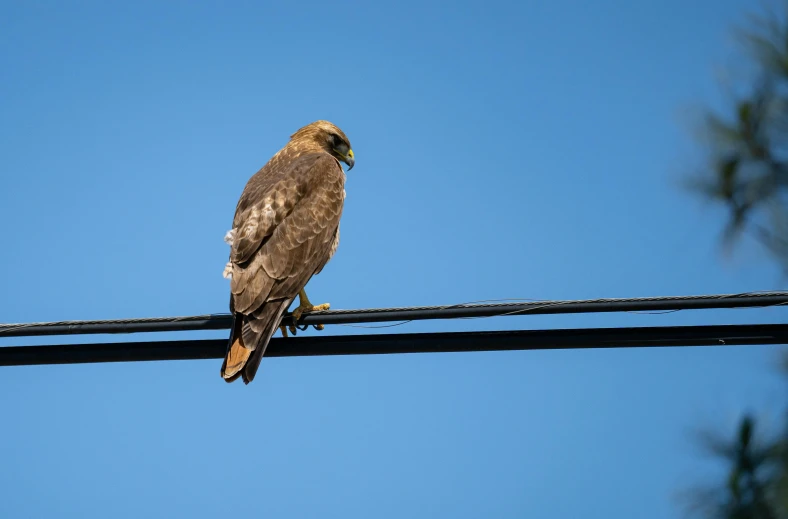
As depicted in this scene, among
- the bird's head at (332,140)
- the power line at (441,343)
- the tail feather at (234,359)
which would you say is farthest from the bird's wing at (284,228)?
the power line at (441,343)

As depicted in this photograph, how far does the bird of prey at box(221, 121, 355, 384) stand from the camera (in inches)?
210

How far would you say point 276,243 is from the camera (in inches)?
252

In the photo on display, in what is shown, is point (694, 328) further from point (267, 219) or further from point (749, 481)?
point (267, 219)

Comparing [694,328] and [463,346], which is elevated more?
[694,328]

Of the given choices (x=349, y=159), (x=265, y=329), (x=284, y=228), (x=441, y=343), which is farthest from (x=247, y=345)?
(x=349, y=159)

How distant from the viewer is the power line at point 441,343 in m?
4.41

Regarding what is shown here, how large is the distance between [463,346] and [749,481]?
1.58 metres

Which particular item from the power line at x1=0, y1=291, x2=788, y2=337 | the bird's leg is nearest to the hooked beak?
the bird's leg

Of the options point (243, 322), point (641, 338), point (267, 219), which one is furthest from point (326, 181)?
point (641, 338)

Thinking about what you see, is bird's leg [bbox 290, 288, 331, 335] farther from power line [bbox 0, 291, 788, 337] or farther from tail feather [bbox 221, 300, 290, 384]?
power line [bbox 0, 291, 788, 337]

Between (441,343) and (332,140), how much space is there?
4.11 metres

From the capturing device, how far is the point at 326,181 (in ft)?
23.2

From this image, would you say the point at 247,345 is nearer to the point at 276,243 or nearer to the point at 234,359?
the point at 234,359

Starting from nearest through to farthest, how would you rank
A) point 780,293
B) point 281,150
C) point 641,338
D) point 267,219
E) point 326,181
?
1. point 780,293
2. point 641,338
3. point 267,219
4. point 326,181
5. point 281,150
